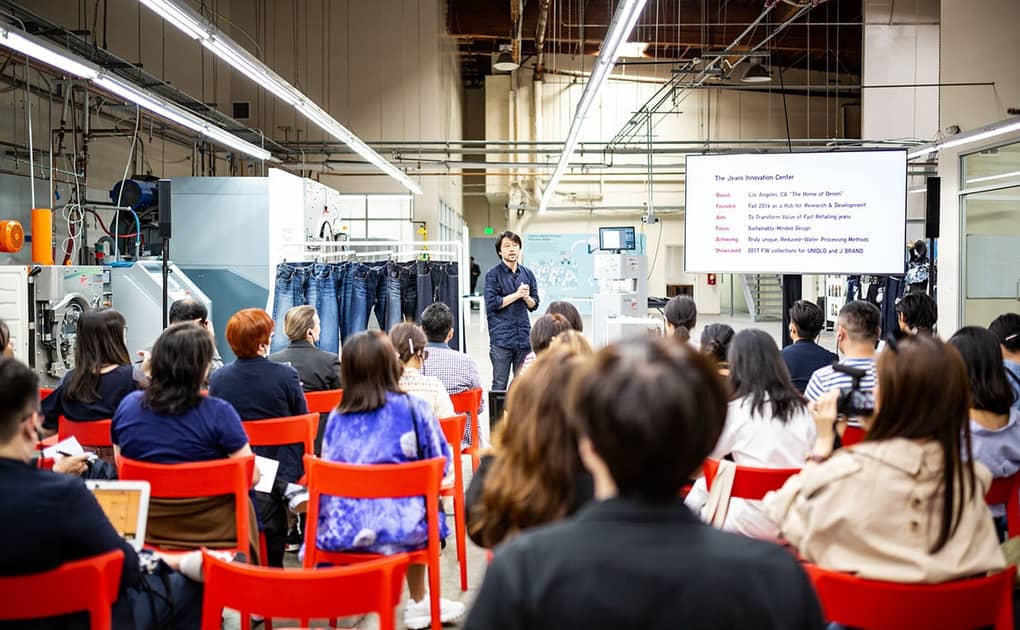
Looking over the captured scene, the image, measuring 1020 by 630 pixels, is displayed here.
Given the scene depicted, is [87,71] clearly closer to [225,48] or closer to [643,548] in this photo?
[225,48]

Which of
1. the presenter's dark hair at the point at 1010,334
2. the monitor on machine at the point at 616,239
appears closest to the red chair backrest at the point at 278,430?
the presenter's dark hair at the point at 1010,334

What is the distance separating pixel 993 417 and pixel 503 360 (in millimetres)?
3652

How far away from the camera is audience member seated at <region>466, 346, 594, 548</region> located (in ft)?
4.50

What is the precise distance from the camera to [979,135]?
850 cm

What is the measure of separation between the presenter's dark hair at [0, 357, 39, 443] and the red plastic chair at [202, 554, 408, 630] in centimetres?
51

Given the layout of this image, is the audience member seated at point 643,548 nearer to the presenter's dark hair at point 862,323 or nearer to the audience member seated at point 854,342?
the audience member seated at point 854,342

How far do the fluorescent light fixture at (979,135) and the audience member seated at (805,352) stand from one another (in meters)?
5.13

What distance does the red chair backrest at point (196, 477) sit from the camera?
239 cm

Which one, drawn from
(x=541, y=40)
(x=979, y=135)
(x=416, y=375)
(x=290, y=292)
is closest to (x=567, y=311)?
(x=416, y=375)

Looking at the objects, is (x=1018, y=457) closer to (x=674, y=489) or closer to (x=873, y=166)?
(x=674, y=489)

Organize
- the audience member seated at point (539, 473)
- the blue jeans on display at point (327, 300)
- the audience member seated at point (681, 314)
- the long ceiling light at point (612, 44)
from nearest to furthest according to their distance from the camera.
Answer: the audience member seated at point (539, 473) → the audience member seated at point (681, 314) → the long ceiling light at point (612, 44) → the blue jeans on display at point (327, 300)

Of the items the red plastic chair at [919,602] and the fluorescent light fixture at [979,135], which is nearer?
the red plastic chair at [919,602]

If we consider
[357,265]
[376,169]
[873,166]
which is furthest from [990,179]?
[376,169]

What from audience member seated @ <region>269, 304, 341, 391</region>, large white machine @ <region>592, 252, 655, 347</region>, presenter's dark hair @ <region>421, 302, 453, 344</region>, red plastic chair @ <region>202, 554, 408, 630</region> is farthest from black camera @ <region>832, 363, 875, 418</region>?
large white machine @ <region>592, 252, 655, 347</region>
